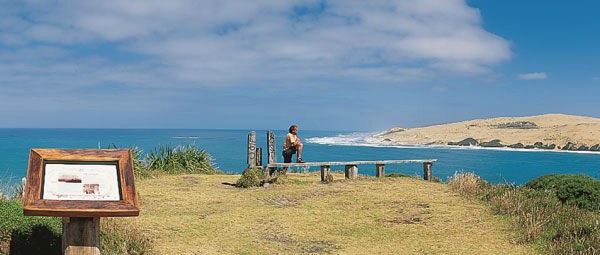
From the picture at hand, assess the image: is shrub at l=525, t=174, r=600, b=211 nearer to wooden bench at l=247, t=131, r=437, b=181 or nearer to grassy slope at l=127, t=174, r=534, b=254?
grassy slope at l=127, t=174, r=534, b=254

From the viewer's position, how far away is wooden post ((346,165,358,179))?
18.8 meters

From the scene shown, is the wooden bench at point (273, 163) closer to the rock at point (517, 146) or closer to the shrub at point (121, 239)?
the shrub at point (121, 239)

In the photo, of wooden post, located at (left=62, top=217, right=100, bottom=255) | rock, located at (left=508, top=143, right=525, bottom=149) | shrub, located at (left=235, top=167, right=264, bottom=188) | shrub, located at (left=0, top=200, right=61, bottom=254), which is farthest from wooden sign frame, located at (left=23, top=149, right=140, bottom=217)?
rock, located at (left=508, top=143, right=525, bottom=149)

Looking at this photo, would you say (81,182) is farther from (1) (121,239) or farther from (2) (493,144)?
(2) (493,144)

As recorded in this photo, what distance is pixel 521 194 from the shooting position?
1467 centimetres

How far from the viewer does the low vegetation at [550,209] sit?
33.3ft

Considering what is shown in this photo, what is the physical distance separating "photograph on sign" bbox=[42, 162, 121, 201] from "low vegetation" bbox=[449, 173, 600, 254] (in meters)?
7.16

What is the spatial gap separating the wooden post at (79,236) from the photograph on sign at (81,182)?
378 millimetres

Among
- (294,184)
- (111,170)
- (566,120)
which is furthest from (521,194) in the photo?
(566,120)

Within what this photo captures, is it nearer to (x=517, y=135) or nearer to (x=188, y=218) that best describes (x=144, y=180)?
(x=188, y=218)

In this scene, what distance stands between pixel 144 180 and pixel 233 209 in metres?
5.92

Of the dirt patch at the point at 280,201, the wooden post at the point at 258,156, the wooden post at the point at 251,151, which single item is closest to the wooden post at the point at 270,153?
the wooden post at the point at 258,156

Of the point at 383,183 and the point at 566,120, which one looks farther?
the point at 566,120

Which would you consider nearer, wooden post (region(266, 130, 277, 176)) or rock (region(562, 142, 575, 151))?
wooden post (region(266, 130, 277, 176))
